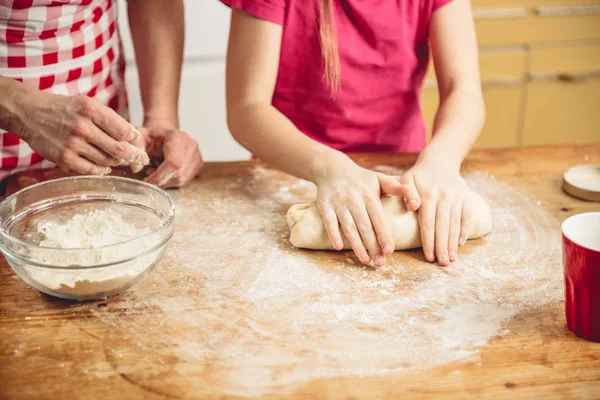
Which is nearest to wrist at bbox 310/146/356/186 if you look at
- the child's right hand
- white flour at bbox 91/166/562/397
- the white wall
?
the child's right hand

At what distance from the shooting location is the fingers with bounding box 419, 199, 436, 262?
3.16 feet

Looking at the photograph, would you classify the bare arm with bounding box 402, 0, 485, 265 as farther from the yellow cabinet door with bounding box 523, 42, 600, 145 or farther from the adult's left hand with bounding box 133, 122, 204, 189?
the yellow cabinet door with bounding box 523, 42, 600, 145

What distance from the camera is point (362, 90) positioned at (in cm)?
137

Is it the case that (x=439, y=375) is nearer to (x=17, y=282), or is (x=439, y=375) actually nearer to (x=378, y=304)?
(x=378, y=304)

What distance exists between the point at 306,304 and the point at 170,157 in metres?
0.49

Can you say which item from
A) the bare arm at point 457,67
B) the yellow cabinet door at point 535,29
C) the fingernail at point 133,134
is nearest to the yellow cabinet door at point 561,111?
the yellow cabinet door at point 535,29

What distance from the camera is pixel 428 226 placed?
99 cm

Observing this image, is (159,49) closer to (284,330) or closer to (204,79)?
(284,330)

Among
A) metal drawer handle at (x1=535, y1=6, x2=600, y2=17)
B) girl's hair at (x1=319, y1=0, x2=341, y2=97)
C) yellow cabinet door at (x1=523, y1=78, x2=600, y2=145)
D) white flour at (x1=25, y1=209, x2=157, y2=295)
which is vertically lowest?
yellow cabinet door at (x1=523, y1=78, x2=600, y2=145)

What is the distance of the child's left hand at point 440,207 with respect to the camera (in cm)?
97

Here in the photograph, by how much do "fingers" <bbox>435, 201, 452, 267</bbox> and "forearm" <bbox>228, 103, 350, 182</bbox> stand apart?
182 mm

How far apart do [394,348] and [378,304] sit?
0.10 metres

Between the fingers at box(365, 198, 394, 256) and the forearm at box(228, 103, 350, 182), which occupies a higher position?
the forearm at box(228, 103, 350, 182)

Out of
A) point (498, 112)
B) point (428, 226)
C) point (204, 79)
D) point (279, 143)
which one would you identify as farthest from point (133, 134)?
point (498, 112)
